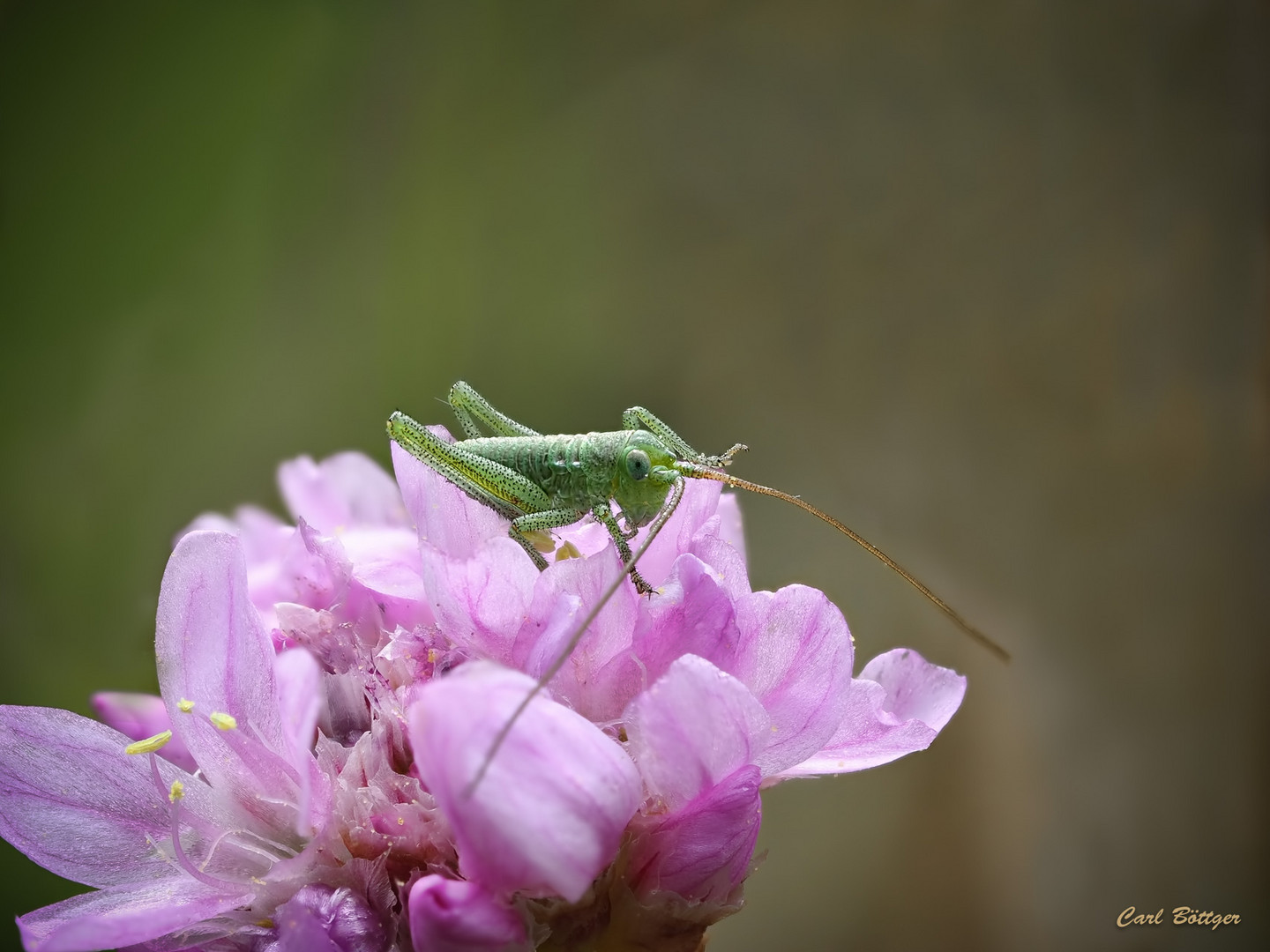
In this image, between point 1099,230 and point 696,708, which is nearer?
point 696,708

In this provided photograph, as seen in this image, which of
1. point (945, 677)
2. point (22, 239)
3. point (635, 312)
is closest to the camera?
point (945, 677)

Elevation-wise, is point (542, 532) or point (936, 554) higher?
point (542, 532)

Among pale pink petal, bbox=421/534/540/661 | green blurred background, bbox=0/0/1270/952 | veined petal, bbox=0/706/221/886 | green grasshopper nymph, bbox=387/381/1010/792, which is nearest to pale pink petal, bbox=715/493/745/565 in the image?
green grasshopper nymph, bbox=387/381/1010/792

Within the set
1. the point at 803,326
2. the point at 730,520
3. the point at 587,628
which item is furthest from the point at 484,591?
the point at 803,326

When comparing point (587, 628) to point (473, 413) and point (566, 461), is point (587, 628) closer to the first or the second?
point (566, 461)

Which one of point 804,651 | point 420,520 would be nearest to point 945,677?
point 804,651

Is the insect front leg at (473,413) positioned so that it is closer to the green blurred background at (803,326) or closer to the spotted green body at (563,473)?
the spotted green body at (563,473)

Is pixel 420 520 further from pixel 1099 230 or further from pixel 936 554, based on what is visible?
pixel 1099 230
